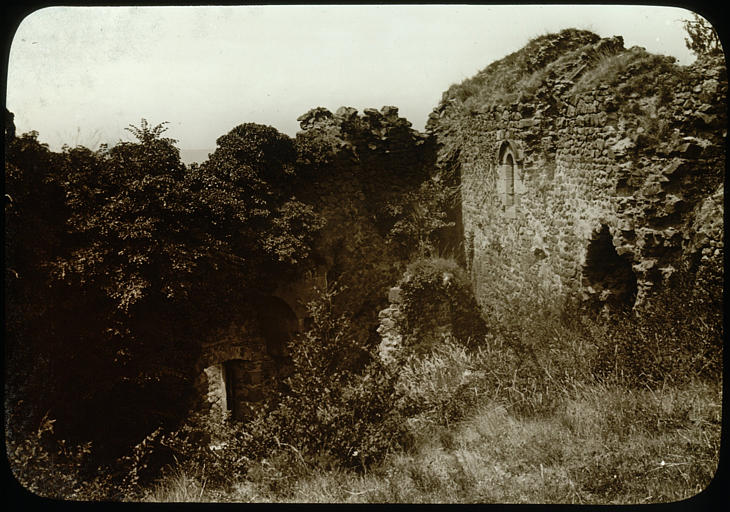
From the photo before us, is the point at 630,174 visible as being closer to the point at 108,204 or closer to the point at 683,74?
the point at 683,74

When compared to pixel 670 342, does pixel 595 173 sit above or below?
above

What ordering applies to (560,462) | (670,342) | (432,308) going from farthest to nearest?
(432,308)
(670,342)
(560,462)

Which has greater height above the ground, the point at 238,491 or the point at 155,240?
the point at 155,240

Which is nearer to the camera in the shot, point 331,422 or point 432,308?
point 331,422

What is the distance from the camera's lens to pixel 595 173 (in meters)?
7.07

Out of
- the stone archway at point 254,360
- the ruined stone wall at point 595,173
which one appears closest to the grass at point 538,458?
the ruined stone wall at point 595,173

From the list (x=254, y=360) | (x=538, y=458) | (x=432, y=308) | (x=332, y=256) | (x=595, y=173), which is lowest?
(x=254, y=360)

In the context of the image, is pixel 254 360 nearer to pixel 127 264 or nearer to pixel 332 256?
pixel 332 256

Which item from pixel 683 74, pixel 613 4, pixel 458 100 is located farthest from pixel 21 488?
pixel 458 100

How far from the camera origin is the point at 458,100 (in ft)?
34.7

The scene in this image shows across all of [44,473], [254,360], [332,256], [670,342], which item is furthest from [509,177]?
[44,473]

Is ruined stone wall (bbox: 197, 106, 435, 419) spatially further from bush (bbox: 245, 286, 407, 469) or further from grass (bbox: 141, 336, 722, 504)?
grass (bbox: 141, 336, 722, 504)

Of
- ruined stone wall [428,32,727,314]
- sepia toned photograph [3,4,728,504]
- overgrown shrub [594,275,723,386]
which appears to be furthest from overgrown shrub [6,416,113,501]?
ruined stone wall [428,32,727,314]

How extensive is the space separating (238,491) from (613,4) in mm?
5745
